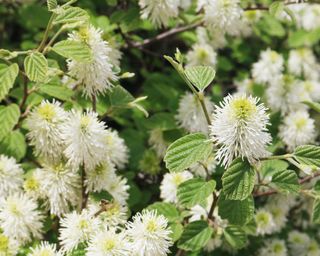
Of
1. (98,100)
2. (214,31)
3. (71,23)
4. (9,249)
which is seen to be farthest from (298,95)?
(9,249)

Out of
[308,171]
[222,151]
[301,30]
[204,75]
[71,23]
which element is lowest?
[301,30]

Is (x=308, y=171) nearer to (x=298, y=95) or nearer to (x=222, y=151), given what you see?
(x=222, y=151)

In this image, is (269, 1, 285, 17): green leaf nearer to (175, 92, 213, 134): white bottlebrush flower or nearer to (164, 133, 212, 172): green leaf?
(175, 92, 213, 134): white bottlebrush flower

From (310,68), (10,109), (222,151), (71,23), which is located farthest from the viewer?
(310,68)

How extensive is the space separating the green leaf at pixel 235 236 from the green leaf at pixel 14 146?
0.80 meters

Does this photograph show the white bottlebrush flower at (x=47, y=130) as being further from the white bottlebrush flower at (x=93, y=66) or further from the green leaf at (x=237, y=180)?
the green leaf at (x=237, y=180)

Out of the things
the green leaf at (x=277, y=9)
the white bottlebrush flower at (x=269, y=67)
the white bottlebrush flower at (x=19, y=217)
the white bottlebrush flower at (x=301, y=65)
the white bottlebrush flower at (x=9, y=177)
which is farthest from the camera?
the white bottlebrush flower at (x=301, y=65)

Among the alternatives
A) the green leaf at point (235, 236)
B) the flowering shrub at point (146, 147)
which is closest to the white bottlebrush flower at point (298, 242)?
the flowering shrub at point (146, 147)

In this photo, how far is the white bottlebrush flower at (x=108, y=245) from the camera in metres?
1.53

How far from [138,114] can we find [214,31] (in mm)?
535

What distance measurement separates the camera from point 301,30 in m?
3.16

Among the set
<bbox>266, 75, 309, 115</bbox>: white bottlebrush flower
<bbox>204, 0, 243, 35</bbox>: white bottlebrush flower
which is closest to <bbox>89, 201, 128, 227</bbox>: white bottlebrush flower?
<bbox>204, 0, 243, 35</bbox>: white bottlebrush flower

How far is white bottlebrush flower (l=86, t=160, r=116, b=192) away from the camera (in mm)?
1853

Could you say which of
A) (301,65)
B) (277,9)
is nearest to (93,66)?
(277,9)
